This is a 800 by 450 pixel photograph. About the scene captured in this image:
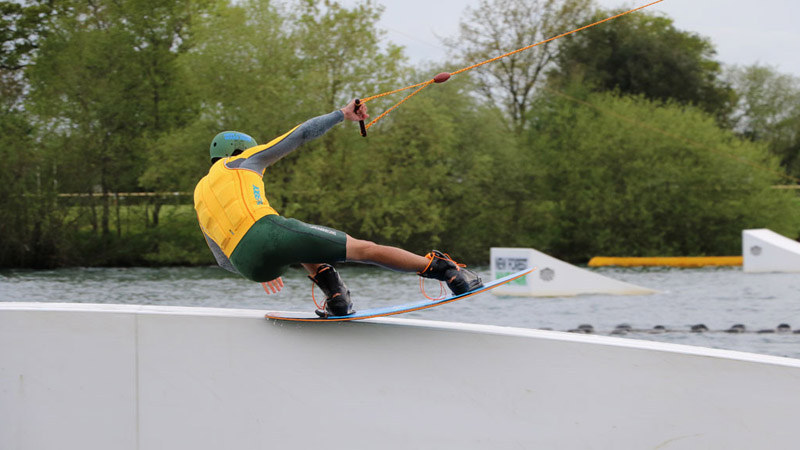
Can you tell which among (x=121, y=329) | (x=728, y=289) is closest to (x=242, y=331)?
(x=121, y=329)

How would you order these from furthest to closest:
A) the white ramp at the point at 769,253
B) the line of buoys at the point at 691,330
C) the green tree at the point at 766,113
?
the green tree at the point at 766,113 < the white ramp at the point at 769,253 < the line of buoys at the point at 691,330

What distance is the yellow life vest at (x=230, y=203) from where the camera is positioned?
3941mm

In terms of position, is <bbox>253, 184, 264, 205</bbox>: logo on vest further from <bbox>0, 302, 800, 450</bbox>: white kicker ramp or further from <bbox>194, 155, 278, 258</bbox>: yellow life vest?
<bbox>0, 302, 800, 450</bbox>: white kicker ramp

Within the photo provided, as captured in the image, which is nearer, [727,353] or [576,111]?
[727,353]

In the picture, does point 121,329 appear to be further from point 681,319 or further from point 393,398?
point 681,319

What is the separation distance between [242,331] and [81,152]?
103 feet

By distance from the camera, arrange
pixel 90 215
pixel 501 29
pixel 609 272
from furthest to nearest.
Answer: pixel 501 29, pixel 90 215, pixel 609 272

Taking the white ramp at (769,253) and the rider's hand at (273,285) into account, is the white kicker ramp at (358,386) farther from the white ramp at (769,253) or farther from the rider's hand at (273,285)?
the white ramp at (769,253)

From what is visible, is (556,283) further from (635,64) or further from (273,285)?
Answer: (635,64)

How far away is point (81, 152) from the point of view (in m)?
32.8

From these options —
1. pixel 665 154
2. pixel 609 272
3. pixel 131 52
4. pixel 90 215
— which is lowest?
pixel 609 272

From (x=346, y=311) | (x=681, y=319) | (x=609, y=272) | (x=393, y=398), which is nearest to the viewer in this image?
(x=393, y=398)

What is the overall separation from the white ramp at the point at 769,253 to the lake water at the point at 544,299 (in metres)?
0.40

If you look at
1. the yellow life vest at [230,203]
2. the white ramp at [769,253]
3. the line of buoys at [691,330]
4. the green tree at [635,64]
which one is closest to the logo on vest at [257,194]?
the yellow life vest at [230,203]
